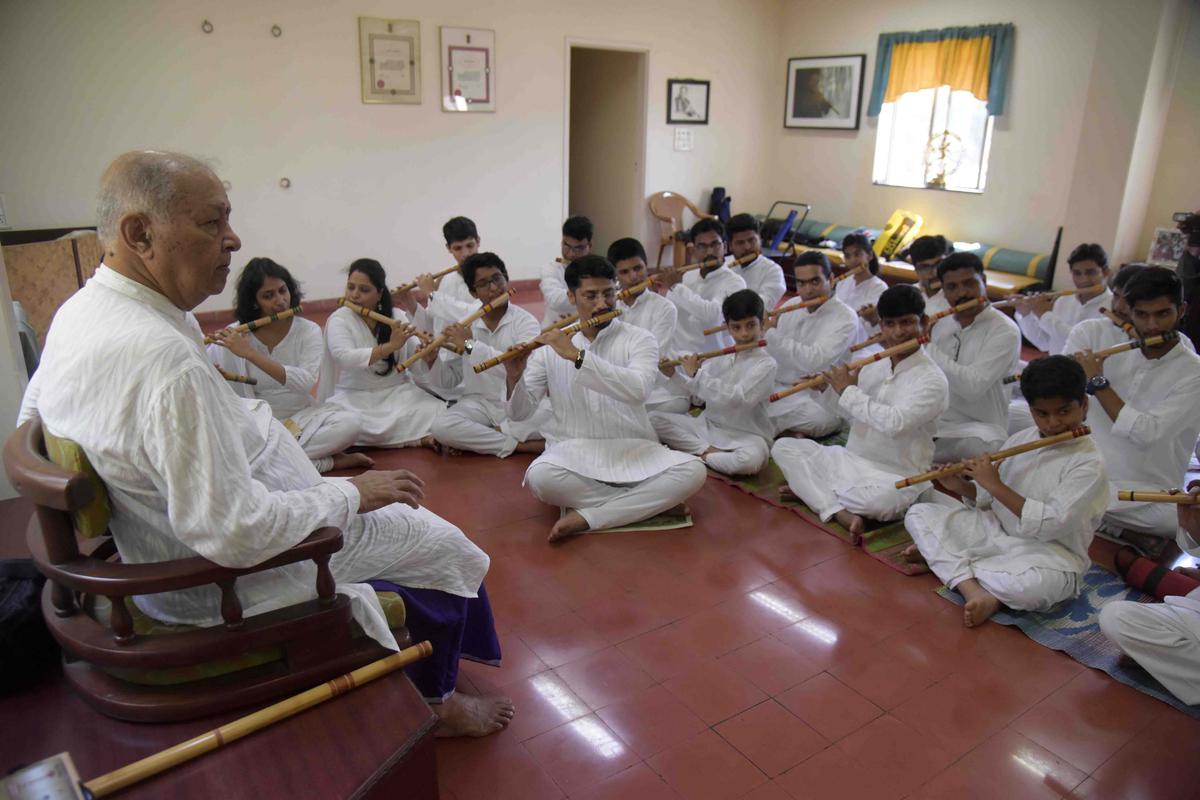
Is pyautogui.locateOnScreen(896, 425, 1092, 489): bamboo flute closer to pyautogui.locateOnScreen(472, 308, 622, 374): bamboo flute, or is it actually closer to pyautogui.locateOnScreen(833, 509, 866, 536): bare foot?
pyautogui.locateOnScreen(833, 509, 866, 536): bare foot

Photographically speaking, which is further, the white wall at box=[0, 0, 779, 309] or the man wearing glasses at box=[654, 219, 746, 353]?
the white wall at box=[0, 0, 779, 309]

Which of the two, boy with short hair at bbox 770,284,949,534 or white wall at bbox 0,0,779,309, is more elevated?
white wall at bbox 0,0,779,309

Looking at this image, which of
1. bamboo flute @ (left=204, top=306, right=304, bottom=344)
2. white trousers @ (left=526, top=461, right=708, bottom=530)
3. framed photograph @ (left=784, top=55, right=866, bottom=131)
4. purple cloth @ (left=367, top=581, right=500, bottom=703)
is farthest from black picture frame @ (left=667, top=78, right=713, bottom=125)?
purple cloth @ (left=367, top=581, right=500, bottom=703)

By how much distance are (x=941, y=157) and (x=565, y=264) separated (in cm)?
563

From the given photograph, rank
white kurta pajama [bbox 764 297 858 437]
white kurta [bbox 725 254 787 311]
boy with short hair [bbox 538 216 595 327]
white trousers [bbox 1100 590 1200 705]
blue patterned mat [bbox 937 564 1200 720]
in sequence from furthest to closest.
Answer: white kurta [bbox 725 254 787 311] < boy with short hair [bbox 538 216 595 327] < white kurta pajama [bbox 764 297 858 437] < blue patterned mat [bbox 937 564 1200 720] < white trousers [bbox 1100 590 1200 705]

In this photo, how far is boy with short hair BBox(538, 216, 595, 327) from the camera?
18.5ft

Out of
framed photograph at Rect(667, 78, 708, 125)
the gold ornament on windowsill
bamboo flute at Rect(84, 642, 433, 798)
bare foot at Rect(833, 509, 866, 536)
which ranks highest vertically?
framed photograph at Rect(667, 78, 708, 125)

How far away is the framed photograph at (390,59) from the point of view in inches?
309

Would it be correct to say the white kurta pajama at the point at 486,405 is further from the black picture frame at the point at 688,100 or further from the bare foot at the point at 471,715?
the black picture frame at the point at 688,100

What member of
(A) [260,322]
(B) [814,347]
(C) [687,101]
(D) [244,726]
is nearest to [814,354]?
(B) [814,347]

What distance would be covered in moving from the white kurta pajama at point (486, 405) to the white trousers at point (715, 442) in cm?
78

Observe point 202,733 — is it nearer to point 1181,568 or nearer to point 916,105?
point 1181,568

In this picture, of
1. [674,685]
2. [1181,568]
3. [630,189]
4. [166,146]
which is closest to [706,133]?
[630,189]

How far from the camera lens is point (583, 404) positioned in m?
4.15
